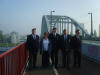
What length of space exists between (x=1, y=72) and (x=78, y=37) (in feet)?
19.7

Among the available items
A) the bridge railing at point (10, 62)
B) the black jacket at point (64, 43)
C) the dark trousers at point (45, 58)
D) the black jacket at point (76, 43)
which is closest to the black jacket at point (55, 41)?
the black jacket at point (64, 43)

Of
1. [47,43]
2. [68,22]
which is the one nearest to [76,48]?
[47,43]

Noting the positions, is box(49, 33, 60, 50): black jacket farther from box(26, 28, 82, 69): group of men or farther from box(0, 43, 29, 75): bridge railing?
box(0, 43, 29, 75): bridge railing

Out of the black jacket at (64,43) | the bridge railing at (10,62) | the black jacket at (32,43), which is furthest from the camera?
the black jacket at (64,43)

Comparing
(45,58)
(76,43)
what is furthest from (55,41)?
(76,43)

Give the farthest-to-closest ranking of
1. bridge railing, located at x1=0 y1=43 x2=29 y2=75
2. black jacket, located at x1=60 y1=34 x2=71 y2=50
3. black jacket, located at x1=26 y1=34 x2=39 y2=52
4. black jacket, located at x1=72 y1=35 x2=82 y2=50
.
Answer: black jacket, located at x1=72 y1=35 x2=82 y2=50 < black jacket, located at x1=60 y1=34 x2=71 y2=50 < black jacket, located at x1=26 y1=34 x2=39 y2=52 < bridge railing, located at x1=0 y1=43 x2=29 y2=75

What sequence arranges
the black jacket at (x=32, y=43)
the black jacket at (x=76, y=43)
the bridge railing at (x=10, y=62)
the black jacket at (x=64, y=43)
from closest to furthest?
the bridge railing at (x=10, y=62) → the black jacket at (x=32, y=43) → the black jacket at (x=64, y=43) → the black jacket at (x=76, y=43)

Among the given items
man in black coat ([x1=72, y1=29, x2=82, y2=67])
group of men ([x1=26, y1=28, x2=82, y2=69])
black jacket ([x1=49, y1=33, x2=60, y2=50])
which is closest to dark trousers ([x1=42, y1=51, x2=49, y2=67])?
group of men ([x1=26, y1=28, x2=82, y2=69])

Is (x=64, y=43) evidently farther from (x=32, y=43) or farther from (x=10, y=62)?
(x=10, y=62)

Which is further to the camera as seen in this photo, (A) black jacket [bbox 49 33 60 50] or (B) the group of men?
(A) black jacket [bbox 49 33 60 50]

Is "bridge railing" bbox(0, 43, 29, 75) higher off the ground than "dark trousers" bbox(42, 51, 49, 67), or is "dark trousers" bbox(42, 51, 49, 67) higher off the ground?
"bridge railing" bbox(0, 43, 29, 75)

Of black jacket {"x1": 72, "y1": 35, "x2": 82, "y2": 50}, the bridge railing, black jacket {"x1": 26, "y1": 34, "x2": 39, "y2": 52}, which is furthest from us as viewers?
black jacket {"x1": 72, "y1": 35, "x2": 82, "y2": 50}

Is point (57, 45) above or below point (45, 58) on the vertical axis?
above

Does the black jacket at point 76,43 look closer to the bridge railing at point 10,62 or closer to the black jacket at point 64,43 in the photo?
the black jacket at point 64,43
